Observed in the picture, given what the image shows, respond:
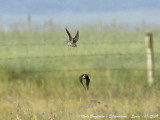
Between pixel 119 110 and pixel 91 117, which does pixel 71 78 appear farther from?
pixel 91 117

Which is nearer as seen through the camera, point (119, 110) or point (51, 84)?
point (119, 110)

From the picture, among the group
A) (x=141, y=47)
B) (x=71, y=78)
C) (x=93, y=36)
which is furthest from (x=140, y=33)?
Answer: (x=71, y=78)

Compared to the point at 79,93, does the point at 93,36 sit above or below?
above

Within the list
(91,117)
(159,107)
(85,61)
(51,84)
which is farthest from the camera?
(85,61)

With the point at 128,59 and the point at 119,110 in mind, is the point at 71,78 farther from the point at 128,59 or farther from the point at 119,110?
the point at 128,59

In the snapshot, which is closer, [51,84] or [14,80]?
[51,84]

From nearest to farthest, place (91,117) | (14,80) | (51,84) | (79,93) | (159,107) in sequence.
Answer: (91,117)
(159,107)
(79,93)
(51,84)
(14,80)

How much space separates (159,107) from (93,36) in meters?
19.5

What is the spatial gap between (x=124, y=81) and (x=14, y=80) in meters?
2.42

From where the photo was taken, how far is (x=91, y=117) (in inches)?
227

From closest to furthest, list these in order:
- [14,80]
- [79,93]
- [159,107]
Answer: [159,107]
[79,93]
[14,80]

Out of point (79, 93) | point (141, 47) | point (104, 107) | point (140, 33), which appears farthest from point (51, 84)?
point (140, 33)

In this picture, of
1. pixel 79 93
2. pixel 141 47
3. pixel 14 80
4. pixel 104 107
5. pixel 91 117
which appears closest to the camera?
pixel 91 117

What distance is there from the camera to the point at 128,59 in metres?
19.1
